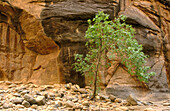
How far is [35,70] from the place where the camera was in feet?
30.7

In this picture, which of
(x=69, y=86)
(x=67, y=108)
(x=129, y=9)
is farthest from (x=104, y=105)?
(x=129, y=9)

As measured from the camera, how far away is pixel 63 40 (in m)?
8.19

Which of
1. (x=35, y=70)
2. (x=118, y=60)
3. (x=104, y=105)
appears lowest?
(x=104, y=105)

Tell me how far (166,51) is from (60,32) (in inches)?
245

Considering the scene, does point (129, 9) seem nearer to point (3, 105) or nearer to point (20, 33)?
point (20, 33)

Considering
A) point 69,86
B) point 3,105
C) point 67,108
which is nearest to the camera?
point 3,105

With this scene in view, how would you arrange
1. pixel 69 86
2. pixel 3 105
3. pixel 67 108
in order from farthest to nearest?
1. pixel 69 86
2. pixel 67 108
3. pixel 3 105

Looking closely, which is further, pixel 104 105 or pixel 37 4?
pixel 37 4

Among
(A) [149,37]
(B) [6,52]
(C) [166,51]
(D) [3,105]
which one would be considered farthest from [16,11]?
(C) [166,51]

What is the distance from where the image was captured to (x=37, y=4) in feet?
27.4

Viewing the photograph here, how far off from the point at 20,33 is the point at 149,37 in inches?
266

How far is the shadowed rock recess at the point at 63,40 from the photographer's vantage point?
26.6 feet

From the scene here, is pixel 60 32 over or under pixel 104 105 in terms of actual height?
over

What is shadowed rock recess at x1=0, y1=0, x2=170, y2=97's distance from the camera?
8102 millimetres
